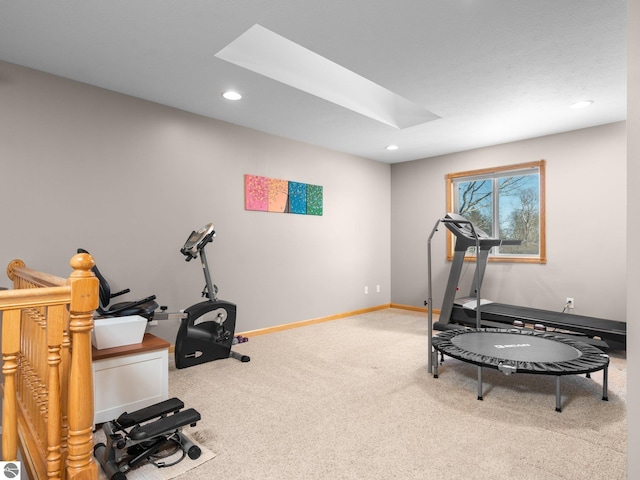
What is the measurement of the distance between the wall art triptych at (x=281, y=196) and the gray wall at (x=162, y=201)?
91 millimetres

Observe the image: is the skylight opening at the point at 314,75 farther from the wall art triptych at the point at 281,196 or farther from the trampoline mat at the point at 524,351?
the trampoline mat at the point at 524,351

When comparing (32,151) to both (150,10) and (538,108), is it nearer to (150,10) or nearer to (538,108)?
(150,10)

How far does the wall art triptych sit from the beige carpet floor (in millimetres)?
1784

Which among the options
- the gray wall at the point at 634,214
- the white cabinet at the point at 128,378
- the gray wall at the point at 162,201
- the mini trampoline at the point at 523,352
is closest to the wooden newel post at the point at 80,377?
the white cabinet at the point at 128,378

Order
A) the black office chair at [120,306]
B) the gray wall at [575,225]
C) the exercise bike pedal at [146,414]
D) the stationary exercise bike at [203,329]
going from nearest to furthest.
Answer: the exercise bike pedal at [146,414] < the black office chair at [120,306] < the stationary exercise bike at [203,329] < the gray wall at [575,225]

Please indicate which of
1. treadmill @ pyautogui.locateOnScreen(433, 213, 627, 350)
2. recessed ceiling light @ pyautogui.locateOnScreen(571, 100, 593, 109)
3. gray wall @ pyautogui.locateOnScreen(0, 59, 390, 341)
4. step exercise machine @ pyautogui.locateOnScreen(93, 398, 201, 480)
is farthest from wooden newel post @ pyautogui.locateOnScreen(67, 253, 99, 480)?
recessed ceiling light @ pyautogui.locateOnScreen(571, 100, 593, 109)

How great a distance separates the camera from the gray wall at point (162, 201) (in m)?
2.96

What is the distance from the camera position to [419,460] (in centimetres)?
195

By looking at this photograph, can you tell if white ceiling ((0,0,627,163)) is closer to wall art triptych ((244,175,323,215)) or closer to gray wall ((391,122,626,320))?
gray wall ((391,122,626,320))

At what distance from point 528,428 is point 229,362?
8.03 ft

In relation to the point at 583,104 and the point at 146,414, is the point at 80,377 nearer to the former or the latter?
the point at 146,414

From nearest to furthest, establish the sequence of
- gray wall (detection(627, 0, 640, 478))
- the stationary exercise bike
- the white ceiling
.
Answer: gray wall (detection(627, 0, 640, 478))
the white ceiling
the stationary exercise bike

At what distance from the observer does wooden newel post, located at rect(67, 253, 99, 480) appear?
1380 mm

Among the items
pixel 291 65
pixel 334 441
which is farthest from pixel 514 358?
pixel 291 65
